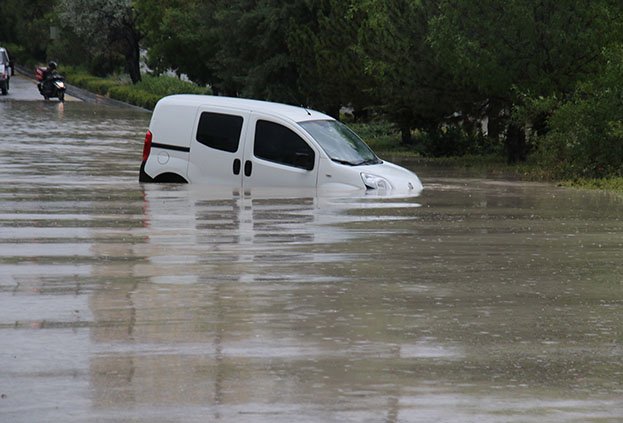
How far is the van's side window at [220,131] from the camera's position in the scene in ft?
60.6

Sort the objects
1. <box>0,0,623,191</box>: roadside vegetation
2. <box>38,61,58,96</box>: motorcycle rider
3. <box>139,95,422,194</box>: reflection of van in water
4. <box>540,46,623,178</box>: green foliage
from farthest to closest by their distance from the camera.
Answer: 1. <box>38,61,58,96</box>: motorcycle rider
2. <box>0,0,623,191</box>: roadside vegetation
3. <box>540,46,623,178</box>: green foliage
4. <box>139,95,422,194</box>: reflection of van in water

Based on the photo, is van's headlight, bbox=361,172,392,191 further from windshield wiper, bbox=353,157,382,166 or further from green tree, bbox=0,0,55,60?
green tree, bbox=0,0,55,60

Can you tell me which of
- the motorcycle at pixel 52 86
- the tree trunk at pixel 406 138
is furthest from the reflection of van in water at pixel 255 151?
the motorcycle at pixel 52 86

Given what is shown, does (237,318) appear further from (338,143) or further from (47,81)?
(47,81)

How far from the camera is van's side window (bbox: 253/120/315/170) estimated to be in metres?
18.3

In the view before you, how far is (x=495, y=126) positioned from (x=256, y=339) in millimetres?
25259

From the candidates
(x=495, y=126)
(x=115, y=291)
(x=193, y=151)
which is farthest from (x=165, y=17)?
(x=115, y=291)

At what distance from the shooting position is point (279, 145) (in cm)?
1836

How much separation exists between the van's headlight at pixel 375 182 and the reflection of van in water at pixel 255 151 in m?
0.01

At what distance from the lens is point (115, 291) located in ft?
32.0

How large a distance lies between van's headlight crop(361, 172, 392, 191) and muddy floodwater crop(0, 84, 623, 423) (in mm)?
1663

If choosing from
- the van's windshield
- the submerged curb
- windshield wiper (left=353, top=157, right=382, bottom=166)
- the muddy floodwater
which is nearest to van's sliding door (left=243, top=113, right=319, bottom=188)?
the van's windshield

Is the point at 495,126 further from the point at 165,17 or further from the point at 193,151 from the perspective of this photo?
the point at 165,17

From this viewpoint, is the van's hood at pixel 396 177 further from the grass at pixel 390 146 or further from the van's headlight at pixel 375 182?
the grass at pixel 390 146
